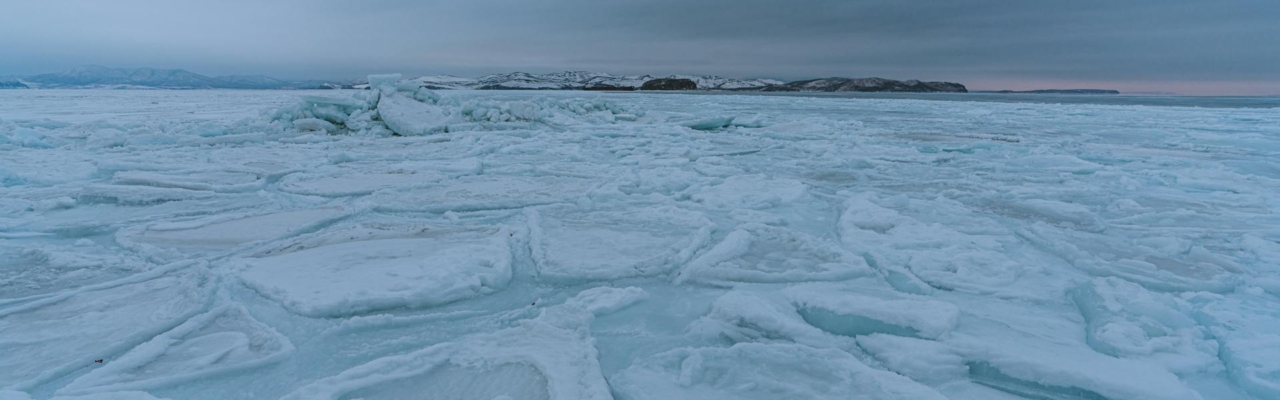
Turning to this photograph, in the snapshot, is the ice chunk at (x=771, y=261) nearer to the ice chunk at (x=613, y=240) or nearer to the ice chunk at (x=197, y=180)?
the ice chunk at (x=613, y=240)

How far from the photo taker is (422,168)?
5801 millimetres

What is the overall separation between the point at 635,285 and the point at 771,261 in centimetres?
71

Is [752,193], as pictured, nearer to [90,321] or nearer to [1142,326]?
[1142,326]

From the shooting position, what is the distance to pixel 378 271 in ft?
8.20

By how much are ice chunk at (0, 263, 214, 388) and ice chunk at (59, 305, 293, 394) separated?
0.10 m

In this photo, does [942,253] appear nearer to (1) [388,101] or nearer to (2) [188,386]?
(2) [188,386]

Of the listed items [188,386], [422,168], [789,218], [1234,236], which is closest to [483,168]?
[422,168]

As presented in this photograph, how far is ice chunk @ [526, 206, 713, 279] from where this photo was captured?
2.61 metres

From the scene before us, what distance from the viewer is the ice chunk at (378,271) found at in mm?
2189

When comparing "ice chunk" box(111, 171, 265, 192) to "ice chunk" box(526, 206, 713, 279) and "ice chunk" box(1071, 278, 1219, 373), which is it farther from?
"ice chunk" box(1071, 278, 1219, 373)

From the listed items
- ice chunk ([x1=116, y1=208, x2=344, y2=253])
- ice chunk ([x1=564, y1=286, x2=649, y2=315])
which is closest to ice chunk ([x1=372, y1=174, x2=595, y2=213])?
ice chunk ([x1=116, y1=208, x2=344, y2=253])

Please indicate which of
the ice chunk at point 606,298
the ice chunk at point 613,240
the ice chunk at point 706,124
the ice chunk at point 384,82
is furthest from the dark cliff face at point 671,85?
the ice chunk at point 606,298

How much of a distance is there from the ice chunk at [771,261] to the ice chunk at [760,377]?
0.69m

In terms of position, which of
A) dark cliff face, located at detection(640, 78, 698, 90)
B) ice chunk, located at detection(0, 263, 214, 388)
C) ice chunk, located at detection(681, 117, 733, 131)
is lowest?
ice chunk, located at detection(0, 263, 214, 388)
